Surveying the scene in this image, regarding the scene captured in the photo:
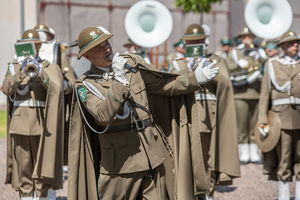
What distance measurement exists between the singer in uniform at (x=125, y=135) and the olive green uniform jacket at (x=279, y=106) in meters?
2.34

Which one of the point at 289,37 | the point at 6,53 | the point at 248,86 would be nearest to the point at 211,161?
the point at 289,37

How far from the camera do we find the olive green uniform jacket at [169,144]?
346 cm

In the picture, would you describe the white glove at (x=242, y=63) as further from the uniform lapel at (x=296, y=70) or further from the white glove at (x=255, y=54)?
the uniform lapel at (x=296, y=70)

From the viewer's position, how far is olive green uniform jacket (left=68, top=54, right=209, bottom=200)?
3459 mm

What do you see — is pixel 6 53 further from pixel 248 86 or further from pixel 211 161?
pixel 211 161

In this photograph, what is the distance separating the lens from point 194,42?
6.00 metres

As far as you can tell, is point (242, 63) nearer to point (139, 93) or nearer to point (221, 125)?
point (221, 125)

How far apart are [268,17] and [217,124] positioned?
3.52 metres

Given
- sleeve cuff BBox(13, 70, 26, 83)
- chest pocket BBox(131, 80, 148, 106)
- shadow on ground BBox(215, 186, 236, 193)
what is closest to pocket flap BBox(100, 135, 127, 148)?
chest pocket BBox(131, 80, 148, 106)

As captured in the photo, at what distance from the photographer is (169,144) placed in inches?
149

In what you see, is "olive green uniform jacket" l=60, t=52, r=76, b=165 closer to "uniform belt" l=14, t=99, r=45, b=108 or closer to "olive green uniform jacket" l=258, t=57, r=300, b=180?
"uniform belt" l=14, t=99, r=45, b=108

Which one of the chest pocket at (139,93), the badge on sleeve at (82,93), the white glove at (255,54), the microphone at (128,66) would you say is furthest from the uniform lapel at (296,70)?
the badge on sleeve at (82,93)

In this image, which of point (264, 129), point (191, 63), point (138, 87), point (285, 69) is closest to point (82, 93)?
point (138, 87)

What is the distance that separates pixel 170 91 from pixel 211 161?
2.21 metres
